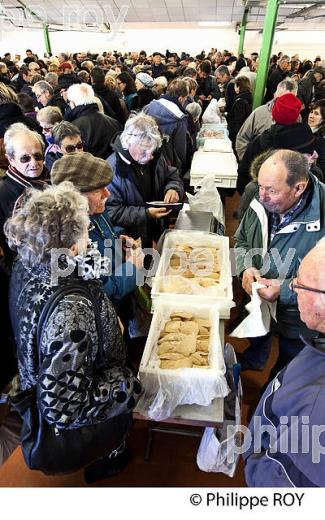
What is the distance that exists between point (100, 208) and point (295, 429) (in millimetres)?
1189

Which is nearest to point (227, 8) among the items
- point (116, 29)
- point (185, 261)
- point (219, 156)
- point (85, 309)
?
point (116, 29)

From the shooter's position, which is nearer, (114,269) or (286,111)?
(114,269)

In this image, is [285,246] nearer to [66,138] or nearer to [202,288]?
[202,288]

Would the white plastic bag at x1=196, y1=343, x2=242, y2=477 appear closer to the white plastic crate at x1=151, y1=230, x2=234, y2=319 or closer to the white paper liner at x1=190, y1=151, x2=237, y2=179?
the white plastic crate at x1=151, y1=230, x2=234, y2=319

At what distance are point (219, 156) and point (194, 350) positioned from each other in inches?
110

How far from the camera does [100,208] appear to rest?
170 centimetres

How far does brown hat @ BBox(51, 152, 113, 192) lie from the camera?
1.61 m

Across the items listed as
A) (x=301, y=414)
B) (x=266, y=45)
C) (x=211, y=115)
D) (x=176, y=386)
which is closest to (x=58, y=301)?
(x=176, y=386)

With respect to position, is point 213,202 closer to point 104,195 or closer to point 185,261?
point 185,261

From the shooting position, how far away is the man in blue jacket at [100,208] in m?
1.62

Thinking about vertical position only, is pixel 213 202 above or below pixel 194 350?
above

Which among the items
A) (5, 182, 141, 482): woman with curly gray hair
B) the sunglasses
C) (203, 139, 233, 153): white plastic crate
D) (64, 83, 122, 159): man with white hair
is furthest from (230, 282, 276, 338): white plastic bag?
(203, 139, 233, 153): white plastic crate
